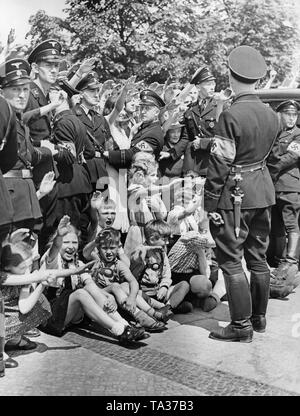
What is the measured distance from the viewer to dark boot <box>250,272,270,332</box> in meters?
4.09

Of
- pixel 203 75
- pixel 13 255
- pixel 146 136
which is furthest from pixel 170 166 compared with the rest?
pixel 13 255

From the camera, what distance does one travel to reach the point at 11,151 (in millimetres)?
3422

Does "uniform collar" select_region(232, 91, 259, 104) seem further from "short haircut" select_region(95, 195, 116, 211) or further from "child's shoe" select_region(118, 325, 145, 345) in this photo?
"child's shoe" select_region(118, 325, 145, 345)

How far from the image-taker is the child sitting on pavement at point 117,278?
395cm

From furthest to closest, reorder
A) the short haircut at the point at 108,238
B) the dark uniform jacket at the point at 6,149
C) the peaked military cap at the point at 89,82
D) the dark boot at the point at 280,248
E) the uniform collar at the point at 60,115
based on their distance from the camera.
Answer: the dark boot at the point at 280,248 → the peaked military cap at the point at 89,82 → the uniform collar at the point at 60,115 → the short haircut at the point at 108,238 → the dark uniform jacket at the point at 6,149

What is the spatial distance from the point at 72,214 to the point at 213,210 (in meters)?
1.39

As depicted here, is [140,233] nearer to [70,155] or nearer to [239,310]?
[70,155]

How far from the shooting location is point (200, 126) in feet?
20.0

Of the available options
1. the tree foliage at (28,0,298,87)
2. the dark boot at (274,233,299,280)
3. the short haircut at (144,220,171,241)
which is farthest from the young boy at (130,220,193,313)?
the tree foliage at (28,0,298,87)

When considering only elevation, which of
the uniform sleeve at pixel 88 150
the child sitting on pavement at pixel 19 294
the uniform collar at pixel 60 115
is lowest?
the child sitting on pavement at pixel 19 294

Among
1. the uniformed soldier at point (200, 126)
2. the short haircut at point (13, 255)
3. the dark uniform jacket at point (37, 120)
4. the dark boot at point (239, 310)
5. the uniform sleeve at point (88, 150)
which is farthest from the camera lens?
the uniformed soldier at point (200, 126)

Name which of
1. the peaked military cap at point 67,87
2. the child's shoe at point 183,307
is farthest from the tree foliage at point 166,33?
the child's shoe at point 183,307

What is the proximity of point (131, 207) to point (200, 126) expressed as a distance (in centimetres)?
149

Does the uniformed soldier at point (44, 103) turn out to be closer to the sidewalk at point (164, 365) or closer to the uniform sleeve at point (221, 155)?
the sidewalk at point (164, 365)
